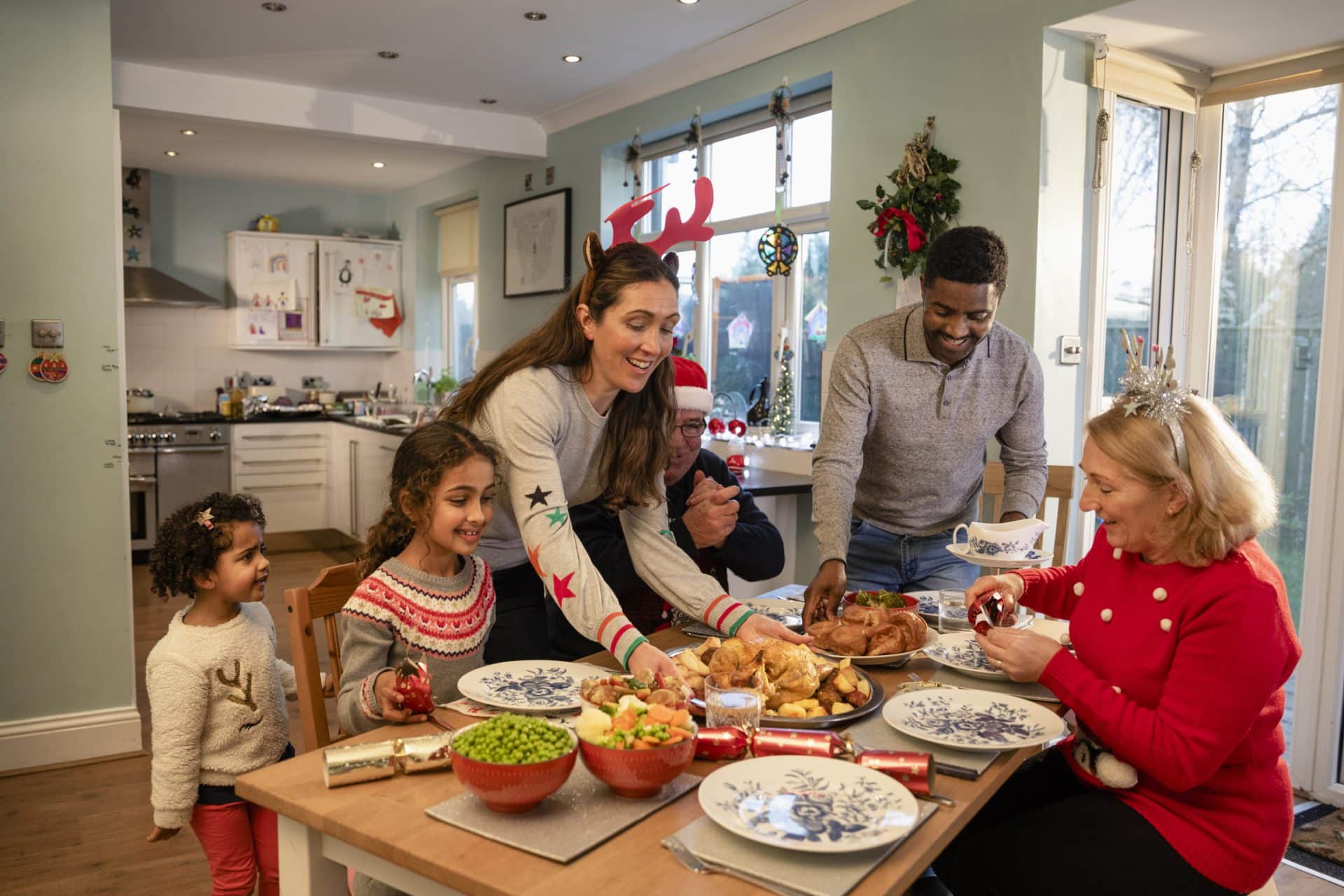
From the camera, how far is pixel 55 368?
3.13 meters

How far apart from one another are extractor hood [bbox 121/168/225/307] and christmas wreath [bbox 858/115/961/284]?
A: 15.9 ft

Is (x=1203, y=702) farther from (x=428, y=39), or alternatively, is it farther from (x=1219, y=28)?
(x=428, y=39)

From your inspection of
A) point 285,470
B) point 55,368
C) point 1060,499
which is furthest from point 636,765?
point 285,470

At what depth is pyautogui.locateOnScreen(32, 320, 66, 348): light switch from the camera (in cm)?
310

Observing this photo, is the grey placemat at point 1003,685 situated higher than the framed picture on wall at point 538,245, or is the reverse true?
the framed picture on wall at point 538,245

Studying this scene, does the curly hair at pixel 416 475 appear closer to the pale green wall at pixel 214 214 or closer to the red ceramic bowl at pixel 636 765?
the red ceramic bowl at pixel 636 765

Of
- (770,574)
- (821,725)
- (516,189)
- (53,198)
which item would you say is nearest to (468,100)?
(516,189)

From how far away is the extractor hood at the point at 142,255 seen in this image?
646 centimetres

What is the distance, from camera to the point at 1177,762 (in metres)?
1.31

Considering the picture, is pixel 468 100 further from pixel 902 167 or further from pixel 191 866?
pixel 191 866

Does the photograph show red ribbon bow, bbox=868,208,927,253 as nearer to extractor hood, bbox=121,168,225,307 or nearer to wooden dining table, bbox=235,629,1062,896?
wooden dining table, bbox=235,629,1062,896

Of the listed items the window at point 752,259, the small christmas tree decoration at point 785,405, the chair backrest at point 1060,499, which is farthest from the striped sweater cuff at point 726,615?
the small christmas tree decoration at point 785,405

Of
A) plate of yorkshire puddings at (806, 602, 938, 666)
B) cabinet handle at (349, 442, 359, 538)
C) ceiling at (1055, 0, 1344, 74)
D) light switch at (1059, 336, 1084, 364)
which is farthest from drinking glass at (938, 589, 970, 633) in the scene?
cabinet handle at (349, 442, 359, 538)

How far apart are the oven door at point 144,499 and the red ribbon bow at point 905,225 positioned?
4749mm
